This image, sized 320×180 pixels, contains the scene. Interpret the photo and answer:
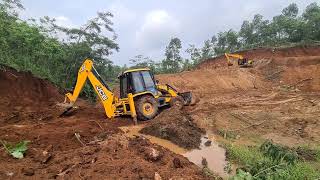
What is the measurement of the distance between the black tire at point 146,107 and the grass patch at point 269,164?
390 cm

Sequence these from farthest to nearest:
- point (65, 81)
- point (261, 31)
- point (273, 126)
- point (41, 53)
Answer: point (261, 31)
point (65, 81)
point (41, 53)
point (273, 126)

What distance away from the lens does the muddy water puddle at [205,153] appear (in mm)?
10125

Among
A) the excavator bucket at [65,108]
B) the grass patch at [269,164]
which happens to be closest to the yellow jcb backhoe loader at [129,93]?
the excavator bucket at [65,108]

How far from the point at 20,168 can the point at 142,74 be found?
751 centimetres

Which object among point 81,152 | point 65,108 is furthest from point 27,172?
point 65,108

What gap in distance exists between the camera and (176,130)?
12.4 m

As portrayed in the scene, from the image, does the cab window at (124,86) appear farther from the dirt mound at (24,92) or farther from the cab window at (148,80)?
the dirt mound at (24,92)

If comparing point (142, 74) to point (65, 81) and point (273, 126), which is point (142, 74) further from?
point (65, 81)

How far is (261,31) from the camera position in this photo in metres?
47.4

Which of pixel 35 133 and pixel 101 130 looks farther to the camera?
pixel 101 130

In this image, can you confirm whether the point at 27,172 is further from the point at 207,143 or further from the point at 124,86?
the point at 124,86

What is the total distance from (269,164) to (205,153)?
8.83ft

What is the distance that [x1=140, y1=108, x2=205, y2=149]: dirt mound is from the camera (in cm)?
1202

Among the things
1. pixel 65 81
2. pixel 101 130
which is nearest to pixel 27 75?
pixel 65 81
